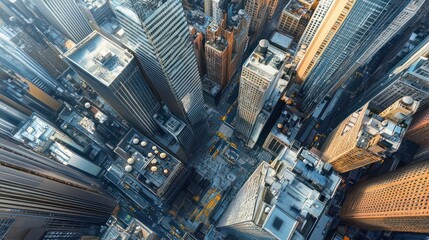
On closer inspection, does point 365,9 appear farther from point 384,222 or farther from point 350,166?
point 384,222

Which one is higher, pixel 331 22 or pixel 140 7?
pixel 331 22

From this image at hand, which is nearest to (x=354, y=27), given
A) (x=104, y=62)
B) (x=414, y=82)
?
(x=414, y=82)

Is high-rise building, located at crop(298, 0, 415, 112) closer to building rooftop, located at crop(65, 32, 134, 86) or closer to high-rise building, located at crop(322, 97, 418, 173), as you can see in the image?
high-rise building, located at crop(322, 97, 418, 173)

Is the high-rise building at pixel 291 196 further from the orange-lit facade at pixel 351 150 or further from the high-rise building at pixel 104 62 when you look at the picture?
the high-rise building at pixel 104 62

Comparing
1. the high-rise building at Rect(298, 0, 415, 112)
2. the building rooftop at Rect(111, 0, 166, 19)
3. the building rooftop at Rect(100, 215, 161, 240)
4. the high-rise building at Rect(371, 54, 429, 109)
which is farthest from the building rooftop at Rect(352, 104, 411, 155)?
the building rooftop at Rect(100, 215, 161, 240)

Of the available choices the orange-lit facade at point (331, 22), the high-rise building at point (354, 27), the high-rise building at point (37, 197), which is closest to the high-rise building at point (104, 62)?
the high-rise building at point (37, 197)

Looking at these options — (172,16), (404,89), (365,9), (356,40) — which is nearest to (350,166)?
(404,89)

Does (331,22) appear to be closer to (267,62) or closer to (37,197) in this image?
(267,62)
